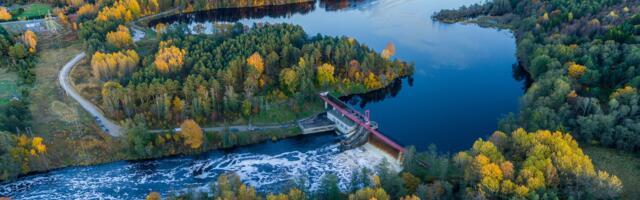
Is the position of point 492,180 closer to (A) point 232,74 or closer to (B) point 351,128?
(B) point 351,128

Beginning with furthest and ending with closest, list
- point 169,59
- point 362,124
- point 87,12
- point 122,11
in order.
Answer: point 122,11 → point 87,12 → point 169,59 → point 362,124

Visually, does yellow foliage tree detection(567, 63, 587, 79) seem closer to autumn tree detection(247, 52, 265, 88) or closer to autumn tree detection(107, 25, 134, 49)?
autumn tree detection(247, 52, 265, 88)

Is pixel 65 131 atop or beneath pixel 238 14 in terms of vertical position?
beneath

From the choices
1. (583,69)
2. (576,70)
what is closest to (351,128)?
(576,70)

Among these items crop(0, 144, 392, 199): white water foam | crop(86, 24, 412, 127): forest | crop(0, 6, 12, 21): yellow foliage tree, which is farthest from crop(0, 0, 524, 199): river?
crop(0, 6, 12, 21): yellow foliage tree

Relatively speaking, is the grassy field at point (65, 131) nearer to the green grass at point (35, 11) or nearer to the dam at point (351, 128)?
the dam at point (351, 128)

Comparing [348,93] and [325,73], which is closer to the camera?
[325,73]

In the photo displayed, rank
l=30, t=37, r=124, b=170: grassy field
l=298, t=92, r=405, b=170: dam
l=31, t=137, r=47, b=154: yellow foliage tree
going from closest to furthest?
l=31, t=137, r=47, b=154: yellow foliage tree → l=30, t=37, r=124, b=170: grassy field → l=298, t=92, r=405, b=170: dam
